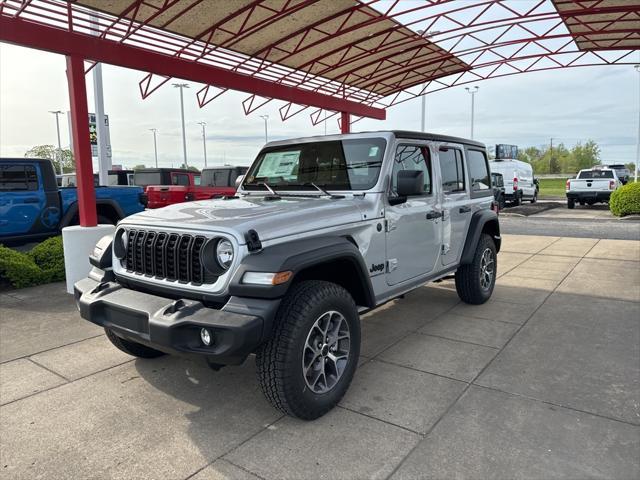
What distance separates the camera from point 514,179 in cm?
2200

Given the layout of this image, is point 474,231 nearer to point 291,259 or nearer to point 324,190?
point 324,190

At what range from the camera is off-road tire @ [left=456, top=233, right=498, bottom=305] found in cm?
534

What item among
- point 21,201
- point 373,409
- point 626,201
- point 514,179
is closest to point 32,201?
point 21,201

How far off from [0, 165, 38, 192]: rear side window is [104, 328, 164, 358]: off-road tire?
547 centimetres

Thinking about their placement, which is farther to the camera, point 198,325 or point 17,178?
point 17,178

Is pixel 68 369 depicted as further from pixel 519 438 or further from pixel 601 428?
pixel 601 428

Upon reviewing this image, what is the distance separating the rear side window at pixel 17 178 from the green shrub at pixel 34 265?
136 cm

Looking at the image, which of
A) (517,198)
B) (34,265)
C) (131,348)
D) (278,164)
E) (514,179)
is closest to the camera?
(131,348)

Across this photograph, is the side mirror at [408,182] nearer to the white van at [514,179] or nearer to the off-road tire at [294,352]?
the off-road tire at [294,352]

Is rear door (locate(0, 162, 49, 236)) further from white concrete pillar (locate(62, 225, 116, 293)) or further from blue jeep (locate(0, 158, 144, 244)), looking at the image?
white concrete pillar (locate(62, 225, 116, 293))

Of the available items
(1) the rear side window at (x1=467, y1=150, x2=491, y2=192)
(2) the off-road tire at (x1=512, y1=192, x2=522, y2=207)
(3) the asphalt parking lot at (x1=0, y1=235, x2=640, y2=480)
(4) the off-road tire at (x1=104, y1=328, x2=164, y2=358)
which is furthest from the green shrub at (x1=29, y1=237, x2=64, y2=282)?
(2) the off-road tire at (x1=512, y1=192, x2=522, y2=207)

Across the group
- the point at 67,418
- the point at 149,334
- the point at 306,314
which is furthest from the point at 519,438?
the point at 67,418

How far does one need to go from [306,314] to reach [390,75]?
11.8m

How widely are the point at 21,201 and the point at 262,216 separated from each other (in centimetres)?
668
